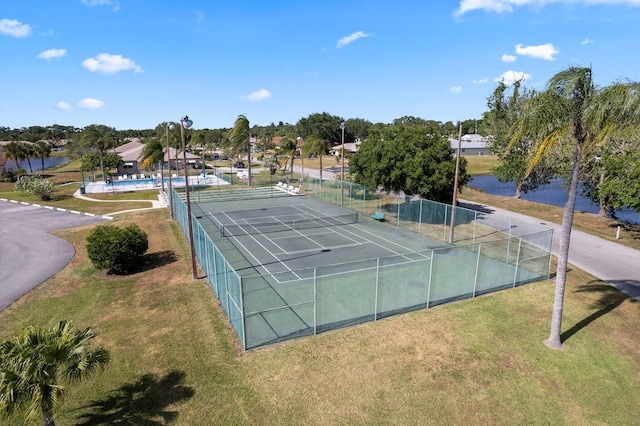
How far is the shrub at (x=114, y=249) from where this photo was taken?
18250 mm

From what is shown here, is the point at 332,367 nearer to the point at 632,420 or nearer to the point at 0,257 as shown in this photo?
the point at 632,420

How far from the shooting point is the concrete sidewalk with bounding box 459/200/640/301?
18.0 m

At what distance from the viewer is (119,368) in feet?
36.7

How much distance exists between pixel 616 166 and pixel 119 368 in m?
30.7

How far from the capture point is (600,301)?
52.1 feet

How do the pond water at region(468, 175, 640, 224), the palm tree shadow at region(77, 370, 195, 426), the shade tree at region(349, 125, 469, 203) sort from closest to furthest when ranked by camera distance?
the palm tree shadow at region(77, 370, 195, 426), the shade tree at region(349, 125, 469, 203), the pond water at region(468, 175, 640, 224)

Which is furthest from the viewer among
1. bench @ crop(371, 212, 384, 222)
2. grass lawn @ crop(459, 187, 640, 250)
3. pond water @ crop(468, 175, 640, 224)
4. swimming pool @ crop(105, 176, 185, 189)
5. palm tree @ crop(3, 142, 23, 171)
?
palm tree @ crop(3, 142, 23, 171)

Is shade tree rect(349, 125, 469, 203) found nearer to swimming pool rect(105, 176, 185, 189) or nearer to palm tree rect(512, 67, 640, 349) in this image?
palm tree rect(512, 67, 640, 349)

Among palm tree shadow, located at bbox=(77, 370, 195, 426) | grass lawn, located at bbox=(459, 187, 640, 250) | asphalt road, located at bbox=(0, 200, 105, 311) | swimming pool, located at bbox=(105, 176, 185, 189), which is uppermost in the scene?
swimming pool, located at bbox=(105, 176, 185, 189)

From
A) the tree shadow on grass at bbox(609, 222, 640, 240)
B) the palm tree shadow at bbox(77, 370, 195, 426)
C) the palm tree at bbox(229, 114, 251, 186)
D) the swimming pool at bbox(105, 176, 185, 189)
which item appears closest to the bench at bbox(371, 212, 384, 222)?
the tree shadow on grass at bbox(609, 222, 640, 240)

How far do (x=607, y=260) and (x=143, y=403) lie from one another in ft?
77.0

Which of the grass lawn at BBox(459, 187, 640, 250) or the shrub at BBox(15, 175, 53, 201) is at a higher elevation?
the shrub at BBox(15, 175, 53, 201)

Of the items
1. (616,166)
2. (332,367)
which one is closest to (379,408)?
(332,367)

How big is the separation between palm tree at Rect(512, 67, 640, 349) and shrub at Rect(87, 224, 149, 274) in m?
17.3
